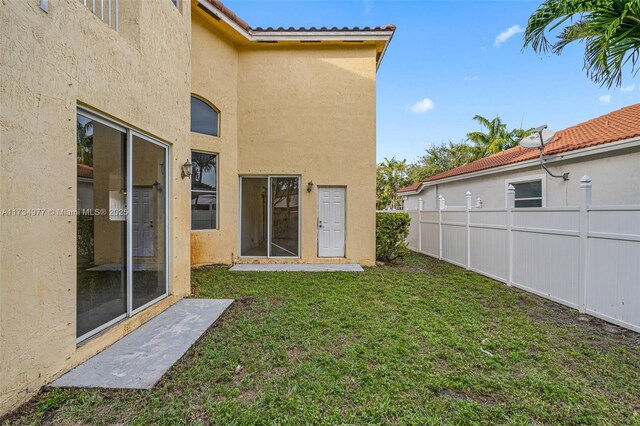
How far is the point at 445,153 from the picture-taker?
32156 mm

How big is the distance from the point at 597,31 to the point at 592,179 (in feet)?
15.0

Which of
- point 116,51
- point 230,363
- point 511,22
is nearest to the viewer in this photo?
point 230,363

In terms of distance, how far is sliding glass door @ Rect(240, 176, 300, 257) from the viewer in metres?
9.26

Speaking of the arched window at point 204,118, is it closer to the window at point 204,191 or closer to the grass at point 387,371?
the window at point 204,191

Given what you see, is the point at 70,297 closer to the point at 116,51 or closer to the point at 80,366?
the point at 80,366

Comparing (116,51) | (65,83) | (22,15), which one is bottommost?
(65,83)

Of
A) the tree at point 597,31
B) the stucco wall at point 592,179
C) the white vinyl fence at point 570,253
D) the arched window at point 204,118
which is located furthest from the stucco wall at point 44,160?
the stucco wall at point 592,179

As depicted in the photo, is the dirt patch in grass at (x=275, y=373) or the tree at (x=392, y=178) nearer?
the dirt patch in grass at (x=275, y=373)

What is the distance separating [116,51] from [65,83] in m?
1.07

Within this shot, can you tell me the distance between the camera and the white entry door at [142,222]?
439 cm

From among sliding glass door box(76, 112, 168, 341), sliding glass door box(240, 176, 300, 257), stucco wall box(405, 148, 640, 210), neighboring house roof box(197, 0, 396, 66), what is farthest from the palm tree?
sliding glass door box(76, 112, 168, 341)

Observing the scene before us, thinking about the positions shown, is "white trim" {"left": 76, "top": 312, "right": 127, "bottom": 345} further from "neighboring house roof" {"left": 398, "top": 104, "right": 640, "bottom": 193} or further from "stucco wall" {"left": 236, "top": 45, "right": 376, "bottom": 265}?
"neighboring house roof" {"left": 398, "top": 104, "right": 640, "bottom": 193}

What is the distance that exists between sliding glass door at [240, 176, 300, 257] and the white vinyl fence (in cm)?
527

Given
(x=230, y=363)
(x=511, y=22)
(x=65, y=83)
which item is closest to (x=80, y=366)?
(x=230, y=363)
